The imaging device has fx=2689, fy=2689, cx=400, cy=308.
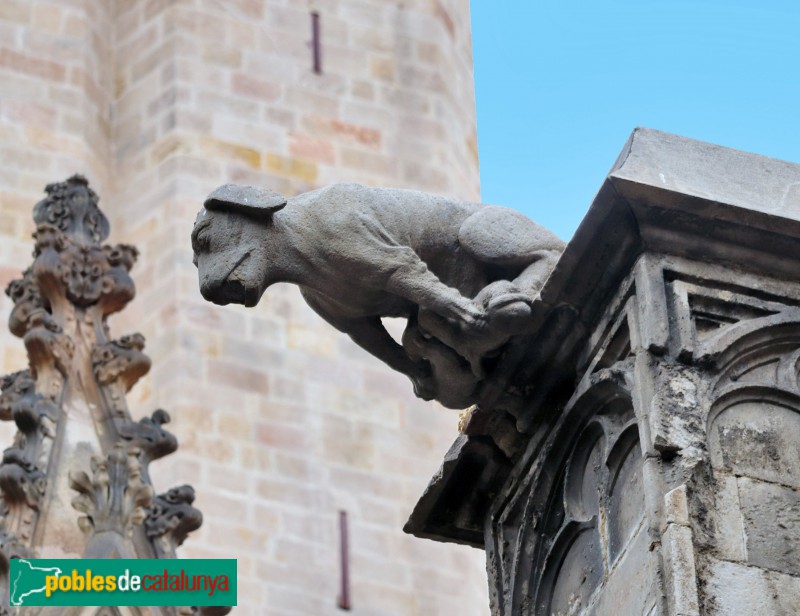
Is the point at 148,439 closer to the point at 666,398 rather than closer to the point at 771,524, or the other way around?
the point at 666,398

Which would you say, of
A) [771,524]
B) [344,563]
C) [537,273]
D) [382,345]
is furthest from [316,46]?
[771,524]

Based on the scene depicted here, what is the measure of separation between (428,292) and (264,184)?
37.3ft

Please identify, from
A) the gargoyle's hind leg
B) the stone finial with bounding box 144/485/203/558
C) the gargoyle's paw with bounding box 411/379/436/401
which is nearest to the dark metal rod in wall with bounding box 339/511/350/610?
the stone finial with bounding box 144/485/203/558

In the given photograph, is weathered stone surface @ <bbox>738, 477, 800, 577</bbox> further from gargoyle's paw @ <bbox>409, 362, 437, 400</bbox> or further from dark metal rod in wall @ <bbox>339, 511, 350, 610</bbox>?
dark metal rod in wall @ <bbox>339, 511, 350, 610</bbox>

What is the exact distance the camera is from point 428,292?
22.0ft

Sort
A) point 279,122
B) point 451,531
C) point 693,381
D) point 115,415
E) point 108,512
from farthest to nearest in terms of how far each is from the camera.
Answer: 1. point 279,122
2. point 115,415
3. point 108,512
4. point 451,531
5. point 693,381

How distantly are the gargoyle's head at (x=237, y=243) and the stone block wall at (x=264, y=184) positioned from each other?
9.26 meters

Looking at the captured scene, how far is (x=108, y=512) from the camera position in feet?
38.6

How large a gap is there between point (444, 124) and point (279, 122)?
123 cm

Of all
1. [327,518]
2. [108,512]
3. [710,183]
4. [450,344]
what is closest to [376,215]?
[450,344]

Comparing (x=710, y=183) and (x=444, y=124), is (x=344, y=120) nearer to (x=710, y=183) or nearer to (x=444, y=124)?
(x=444, y=124)

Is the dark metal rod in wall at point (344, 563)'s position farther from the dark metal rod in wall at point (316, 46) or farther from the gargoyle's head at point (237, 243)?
the gargoyle's head at point (237, 243)

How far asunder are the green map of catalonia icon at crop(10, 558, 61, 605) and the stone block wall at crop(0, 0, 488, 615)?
4461 millimetres

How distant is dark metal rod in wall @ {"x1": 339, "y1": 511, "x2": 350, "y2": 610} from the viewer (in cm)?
1644
